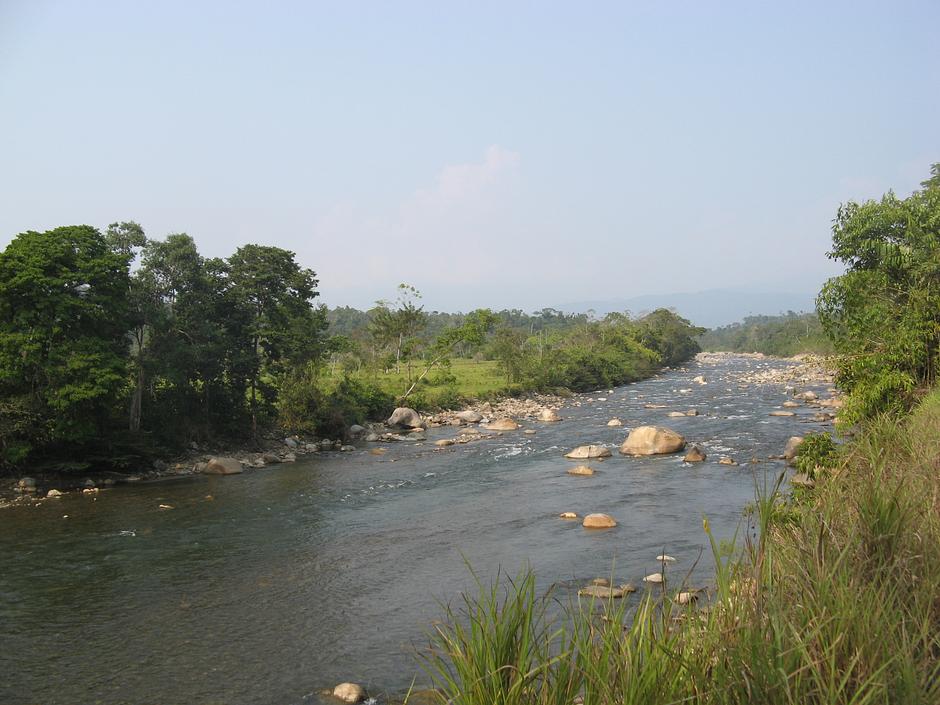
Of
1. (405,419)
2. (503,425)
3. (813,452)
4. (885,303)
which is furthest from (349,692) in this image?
(405,419)

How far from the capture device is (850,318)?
18844mm

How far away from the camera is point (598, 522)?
1598 cm

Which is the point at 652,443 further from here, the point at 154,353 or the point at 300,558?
the point at 154,353

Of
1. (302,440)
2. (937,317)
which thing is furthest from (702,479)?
(302,440)

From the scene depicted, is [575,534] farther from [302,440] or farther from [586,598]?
[302,440]

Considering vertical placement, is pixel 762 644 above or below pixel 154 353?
below

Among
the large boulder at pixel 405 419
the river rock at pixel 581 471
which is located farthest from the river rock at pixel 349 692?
the large boulder at pixel 405 419

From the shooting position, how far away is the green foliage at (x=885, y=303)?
16.7 m

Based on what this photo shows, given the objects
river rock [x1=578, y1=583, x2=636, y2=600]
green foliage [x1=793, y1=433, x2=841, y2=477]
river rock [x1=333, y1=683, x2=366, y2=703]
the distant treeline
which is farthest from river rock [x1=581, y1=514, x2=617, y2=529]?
the distant treeline

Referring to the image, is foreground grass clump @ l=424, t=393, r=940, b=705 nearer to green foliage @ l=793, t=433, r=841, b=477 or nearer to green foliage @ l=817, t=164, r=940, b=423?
green foliage @ l=793, t=433, r=841, b=477

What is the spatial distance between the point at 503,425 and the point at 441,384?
11.0 m

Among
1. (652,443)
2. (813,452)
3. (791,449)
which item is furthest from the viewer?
(652,443)

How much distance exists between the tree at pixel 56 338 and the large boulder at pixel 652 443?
17.7 m

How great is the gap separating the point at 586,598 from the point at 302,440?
72.3 feet
